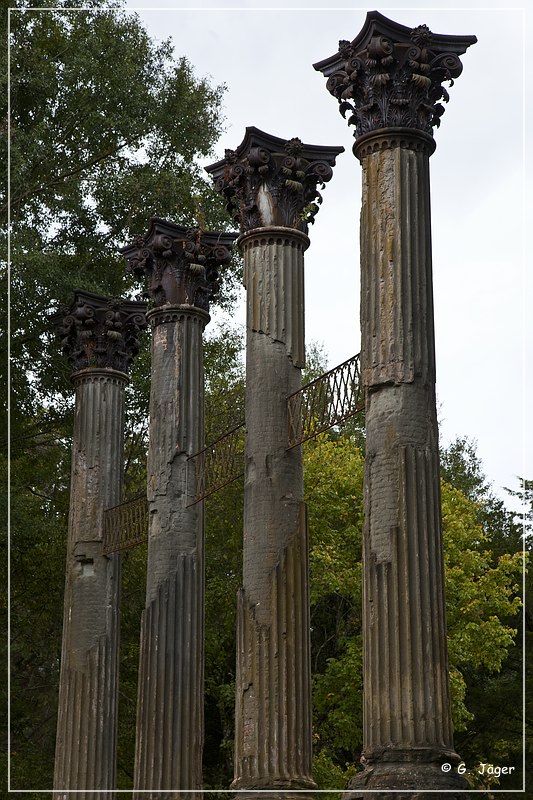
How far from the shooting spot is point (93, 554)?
20344mm

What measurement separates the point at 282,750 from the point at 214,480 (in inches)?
191

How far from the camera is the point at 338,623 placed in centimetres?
2988

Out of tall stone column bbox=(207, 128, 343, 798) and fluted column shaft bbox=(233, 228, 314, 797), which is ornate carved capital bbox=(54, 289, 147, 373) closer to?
tall stone column bbox=(207, 128, 343, 798)

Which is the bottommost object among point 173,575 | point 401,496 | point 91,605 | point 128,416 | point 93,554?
point 91,605

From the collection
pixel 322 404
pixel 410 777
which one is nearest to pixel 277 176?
pixel 322 404

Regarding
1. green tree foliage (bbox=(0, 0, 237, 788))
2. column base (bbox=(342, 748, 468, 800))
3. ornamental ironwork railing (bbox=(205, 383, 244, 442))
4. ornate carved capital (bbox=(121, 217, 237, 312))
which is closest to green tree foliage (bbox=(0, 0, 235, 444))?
green tree foliage (bbox=(0, 0, 237, 788))

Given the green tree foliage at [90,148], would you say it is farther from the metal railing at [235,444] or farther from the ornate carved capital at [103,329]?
the metal railing at [235,444]

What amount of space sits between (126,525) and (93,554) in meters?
0.85

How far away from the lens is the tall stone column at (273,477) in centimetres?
1420

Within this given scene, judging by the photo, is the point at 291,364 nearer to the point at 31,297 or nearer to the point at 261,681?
the point at 261,681

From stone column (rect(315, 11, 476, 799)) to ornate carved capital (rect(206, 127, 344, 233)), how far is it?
8.37 ft

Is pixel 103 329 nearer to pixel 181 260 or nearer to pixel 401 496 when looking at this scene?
pixel 181 260

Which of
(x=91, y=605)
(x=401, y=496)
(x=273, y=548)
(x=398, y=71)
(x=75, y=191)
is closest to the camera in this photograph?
(x=401, y=496)

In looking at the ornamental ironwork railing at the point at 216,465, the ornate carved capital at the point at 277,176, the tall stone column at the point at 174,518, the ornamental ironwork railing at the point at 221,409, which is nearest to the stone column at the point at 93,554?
the tall stone column at the point at 174,518
